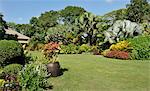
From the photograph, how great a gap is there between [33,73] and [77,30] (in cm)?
2497

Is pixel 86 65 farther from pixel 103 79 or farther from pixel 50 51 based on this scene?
pixel 103 79

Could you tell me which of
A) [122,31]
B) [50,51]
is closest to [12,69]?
[50,51]

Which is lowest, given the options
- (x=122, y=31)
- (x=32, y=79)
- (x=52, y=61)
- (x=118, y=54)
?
(x=32, y=79)

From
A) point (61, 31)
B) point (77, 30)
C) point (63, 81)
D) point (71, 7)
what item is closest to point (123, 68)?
point (63, 81)

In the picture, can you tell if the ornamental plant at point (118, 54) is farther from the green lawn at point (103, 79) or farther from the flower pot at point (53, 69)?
the flower pot at point (53, 69)

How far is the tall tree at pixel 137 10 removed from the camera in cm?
5316

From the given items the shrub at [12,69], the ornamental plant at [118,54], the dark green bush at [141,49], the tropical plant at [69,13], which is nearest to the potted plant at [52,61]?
the shrub at [12,69]

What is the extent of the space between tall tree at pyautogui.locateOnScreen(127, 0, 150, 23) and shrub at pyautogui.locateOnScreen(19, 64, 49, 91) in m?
40.6

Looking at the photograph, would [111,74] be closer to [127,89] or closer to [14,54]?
[127,89]

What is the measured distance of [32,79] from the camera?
13.0 metres

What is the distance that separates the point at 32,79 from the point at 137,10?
44.1 m

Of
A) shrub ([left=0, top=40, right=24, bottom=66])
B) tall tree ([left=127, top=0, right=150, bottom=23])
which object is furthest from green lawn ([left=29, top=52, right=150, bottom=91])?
tall tree ([left=127, top=0, right=150, bottom=23])

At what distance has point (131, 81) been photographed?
1523cm

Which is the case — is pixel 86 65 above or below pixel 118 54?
below
